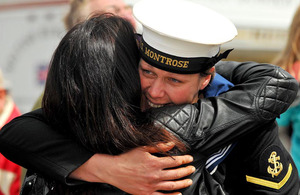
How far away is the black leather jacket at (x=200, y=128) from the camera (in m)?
1.59

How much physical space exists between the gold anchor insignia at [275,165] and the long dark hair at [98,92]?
0.47 m

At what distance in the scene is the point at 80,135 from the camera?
1.59 metres

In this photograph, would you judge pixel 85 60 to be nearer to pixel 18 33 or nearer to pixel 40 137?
pixel 40 137

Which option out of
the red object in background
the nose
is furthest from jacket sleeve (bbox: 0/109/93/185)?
the red object in background

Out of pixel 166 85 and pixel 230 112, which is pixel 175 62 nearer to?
pixel 166 85

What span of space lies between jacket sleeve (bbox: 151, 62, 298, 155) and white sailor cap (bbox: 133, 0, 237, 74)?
0.52 feet

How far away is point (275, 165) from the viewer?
1.73 meters

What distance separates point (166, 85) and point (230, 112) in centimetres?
27

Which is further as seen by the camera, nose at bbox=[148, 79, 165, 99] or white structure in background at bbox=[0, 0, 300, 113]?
white structure in background at bbox=[0, 0, 300, 113]

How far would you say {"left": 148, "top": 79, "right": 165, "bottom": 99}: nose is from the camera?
1695 mm

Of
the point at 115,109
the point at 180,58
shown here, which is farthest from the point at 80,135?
the point at 180,58

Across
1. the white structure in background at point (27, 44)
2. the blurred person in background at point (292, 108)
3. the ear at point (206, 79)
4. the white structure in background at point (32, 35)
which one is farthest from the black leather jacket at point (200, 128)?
the white structure in background at point (27, 44)

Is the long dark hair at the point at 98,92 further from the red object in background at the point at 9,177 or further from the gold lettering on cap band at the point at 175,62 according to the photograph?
the red object in background at the point at 9,177

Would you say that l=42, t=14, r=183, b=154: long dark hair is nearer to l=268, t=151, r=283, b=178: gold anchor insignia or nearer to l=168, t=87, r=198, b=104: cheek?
l=168, t=87, r=198, b=104: cheek
